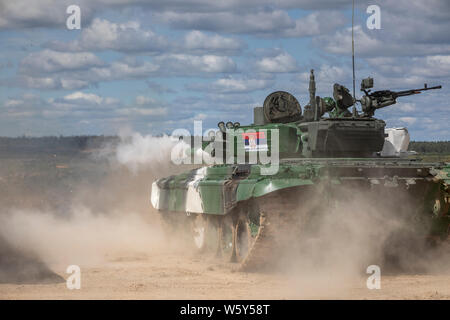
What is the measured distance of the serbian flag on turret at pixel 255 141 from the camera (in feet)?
70.4

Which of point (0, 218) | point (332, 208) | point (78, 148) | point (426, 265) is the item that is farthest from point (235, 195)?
point (78, 148)

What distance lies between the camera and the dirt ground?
15656mm

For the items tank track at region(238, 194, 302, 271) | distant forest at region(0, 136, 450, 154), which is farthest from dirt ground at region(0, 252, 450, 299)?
distant forest at region(0, 136, 450, 154)

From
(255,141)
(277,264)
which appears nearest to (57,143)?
(255,141)

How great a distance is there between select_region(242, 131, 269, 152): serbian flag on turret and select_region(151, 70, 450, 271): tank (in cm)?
2

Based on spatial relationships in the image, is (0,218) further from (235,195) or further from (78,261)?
(235,195)

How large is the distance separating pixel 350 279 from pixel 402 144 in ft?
17.9

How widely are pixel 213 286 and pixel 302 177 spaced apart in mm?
3075

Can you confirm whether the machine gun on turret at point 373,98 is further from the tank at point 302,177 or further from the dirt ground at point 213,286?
the dirt ground at point 213,286

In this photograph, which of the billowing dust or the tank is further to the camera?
the tank

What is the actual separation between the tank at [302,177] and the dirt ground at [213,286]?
106 centimetres

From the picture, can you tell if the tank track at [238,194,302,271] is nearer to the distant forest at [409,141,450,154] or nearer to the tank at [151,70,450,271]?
the tank at [151,70,450,271]
